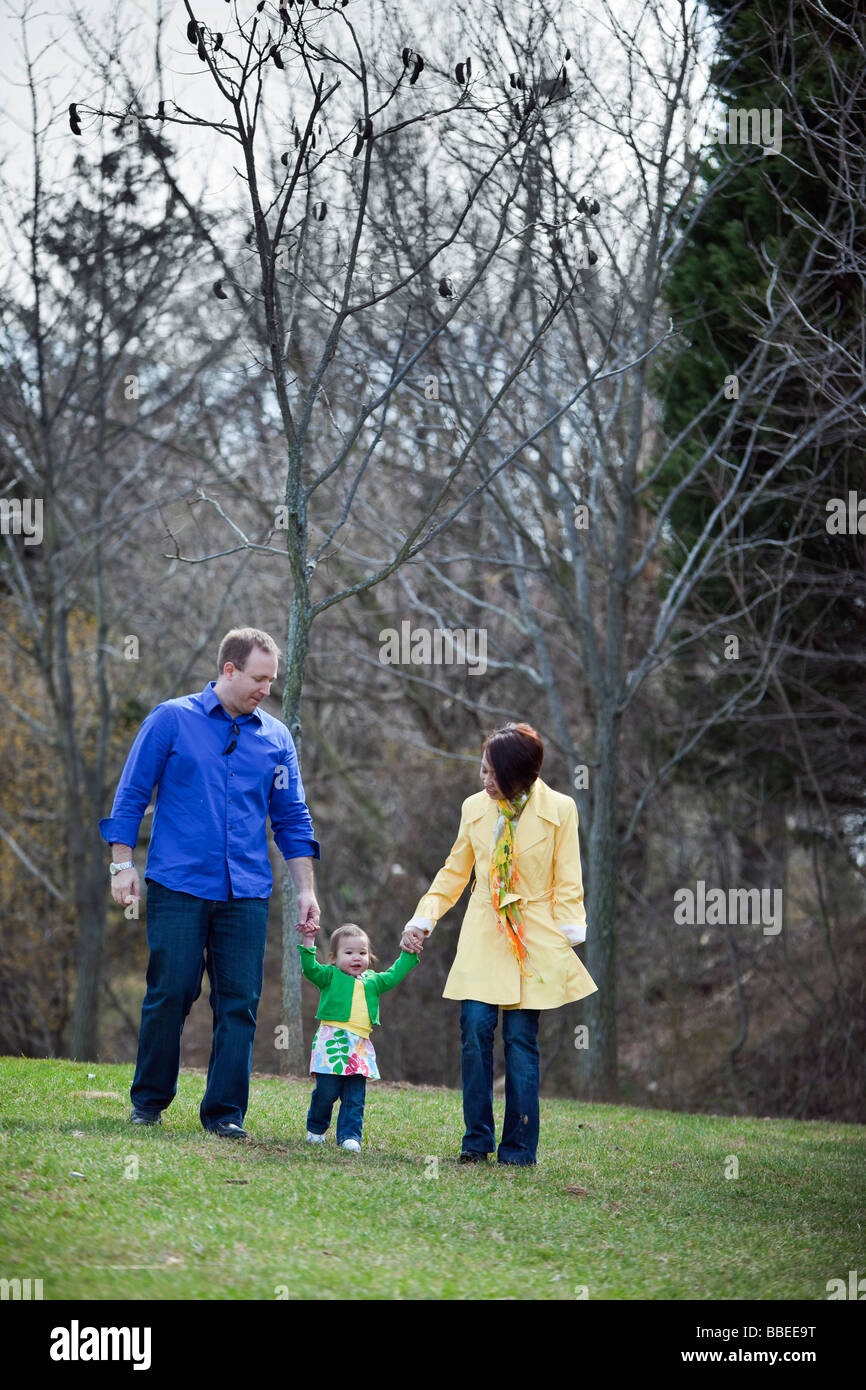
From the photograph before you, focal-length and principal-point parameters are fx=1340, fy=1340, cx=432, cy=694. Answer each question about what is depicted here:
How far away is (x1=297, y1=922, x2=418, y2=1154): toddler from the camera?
17.9 feet

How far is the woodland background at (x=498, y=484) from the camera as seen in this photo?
9.36 m

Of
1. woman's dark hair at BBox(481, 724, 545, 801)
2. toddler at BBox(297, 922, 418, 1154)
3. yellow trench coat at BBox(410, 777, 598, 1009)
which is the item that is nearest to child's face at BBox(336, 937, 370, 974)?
toddler at BBox(297, 922, 418, 1154)

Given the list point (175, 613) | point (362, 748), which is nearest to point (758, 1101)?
point (362, 748)

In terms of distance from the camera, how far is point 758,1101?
1503 cm

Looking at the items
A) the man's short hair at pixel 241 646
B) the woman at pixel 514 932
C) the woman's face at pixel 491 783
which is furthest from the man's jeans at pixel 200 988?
the woman's face at pixel 491 783

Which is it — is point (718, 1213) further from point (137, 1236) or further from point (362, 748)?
point (362, 748)

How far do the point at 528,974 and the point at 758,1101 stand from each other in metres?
10.6

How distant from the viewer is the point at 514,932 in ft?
18.3

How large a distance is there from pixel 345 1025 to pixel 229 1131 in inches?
25.1

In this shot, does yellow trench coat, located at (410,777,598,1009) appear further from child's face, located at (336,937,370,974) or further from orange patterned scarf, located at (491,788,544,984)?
child's face, located at (336,937,370,974)

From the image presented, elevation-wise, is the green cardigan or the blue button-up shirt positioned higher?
the blue button-up shirt

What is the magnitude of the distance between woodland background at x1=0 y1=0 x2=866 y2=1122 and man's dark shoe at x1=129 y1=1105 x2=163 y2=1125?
2.73 m

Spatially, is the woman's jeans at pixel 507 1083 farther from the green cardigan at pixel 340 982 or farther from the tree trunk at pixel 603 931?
the tree trunk at pixel 603 931

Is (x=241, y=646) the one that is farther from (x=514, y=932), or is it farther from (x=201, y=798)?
(x=514, y=932)
